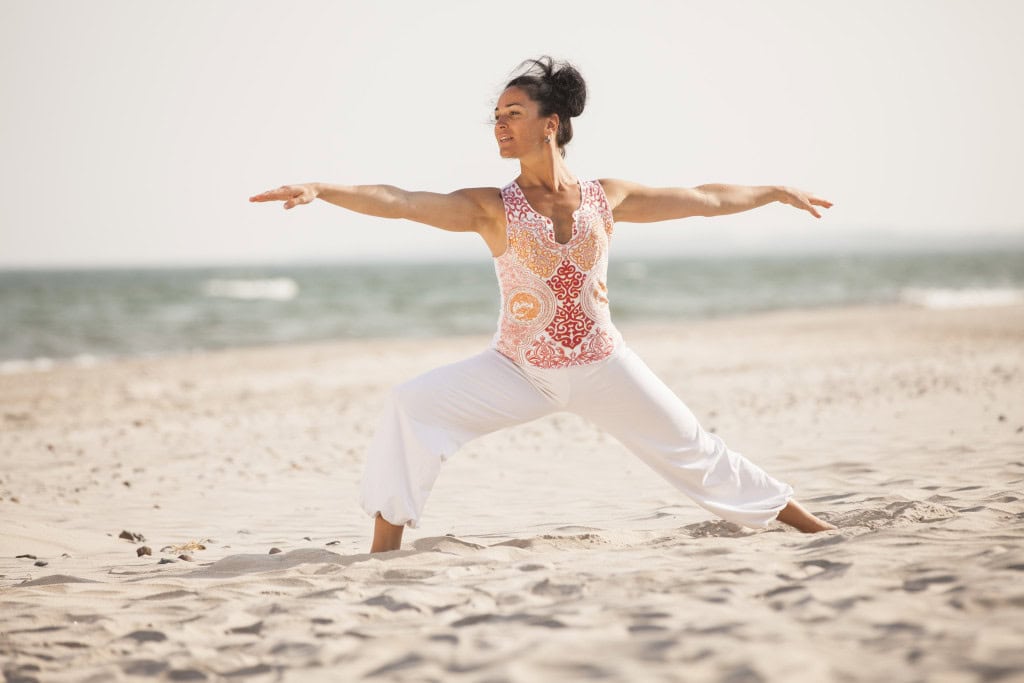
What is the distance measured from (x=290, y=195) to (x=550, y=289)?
1240mm

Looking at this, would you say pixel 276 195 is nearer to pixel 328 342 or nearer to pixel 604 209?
pixel 604 209

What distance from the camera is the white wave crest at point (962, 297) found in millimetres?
31611

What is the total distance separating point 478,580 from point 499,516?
1909 millimetres

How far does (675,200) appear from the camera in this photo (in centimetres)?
476

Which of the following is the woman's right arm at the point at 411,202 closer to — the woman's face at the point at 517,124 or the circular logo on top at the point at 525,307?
the woman's face at the point at 517,124

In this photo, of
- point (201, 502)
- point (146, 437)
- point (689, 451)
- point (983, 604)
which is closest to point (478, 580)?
point (689, 451)

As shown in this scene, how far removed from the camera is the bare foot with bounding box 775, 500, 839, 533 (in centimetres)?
470

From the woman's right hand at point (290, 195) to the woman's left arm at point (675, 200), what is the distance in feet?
4.64

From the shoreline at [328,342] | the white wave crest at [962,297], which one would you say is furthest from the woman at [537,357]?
the white wave crest at [962,297]

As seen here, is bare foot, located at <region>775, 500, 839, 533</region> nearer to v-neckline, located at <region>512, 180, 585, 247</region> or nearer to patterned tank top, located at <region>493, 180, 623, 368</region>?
patterned tank top, located at <region>493, 180, 623, 368</region>

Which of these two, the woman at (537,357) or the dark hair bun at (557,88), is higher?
the dark hair bun at (557,88)

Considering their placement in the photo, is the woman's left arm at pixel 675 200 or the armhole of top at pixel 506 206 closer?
the armhole of top at pixel 506 206

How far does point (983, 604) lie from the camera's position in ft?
10.4

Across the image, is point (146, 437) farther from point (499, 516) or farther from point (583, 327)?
point (583, 327)
